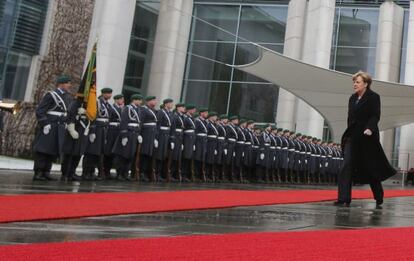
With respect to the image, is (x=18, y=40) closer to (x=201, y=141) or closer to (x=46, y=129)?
(x=201, y=141)

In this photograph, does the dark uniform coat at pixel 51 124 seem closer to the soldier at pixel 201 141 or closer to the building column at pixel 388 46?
the soldier at pixel 201 141

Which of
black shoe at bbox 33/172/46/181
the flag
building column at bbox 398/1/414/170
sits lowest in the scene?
black shoe at bbox 33/172/46/181

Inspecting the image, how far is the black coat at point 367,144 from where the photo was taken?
6402 millimetres

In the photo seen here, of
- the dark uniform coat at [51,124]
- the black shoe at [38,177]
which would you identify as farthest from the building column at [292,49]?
the black shoe at [38,177]

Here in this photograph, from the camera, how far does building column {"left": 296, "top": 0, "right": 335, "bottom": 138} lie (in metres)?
26.0

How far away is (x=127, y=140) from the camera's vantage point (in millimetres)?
10039

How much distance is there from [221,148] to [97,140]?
445 cm

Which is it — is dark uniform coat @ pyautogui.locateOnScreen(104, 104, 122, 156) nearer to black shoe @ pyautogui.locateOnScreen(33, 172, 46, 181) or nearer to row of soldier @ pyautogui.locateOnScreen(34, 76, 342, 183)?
row of soldier @ pyautogui.locateOnScreen(34, 76, 342, 183)

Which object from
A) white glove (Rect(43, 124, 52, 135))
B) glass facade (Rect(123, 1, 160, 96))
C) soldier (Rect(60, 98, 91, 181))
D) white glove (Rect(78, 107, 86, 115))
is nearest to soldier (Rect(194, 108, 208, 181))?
soldier (Rect(60, 98, 91, 181))

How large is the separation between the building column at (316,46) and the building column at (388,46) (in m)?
3.44

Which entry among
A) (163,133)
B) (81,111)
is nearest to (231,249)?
(81,111)

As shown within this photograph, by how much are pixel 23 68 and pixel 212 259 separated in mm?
19751

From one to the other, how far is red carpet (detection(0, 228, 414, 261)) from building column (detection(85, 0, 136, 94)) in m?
16.3

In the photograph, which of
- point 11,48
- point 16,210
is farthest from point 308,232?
point 11,48
